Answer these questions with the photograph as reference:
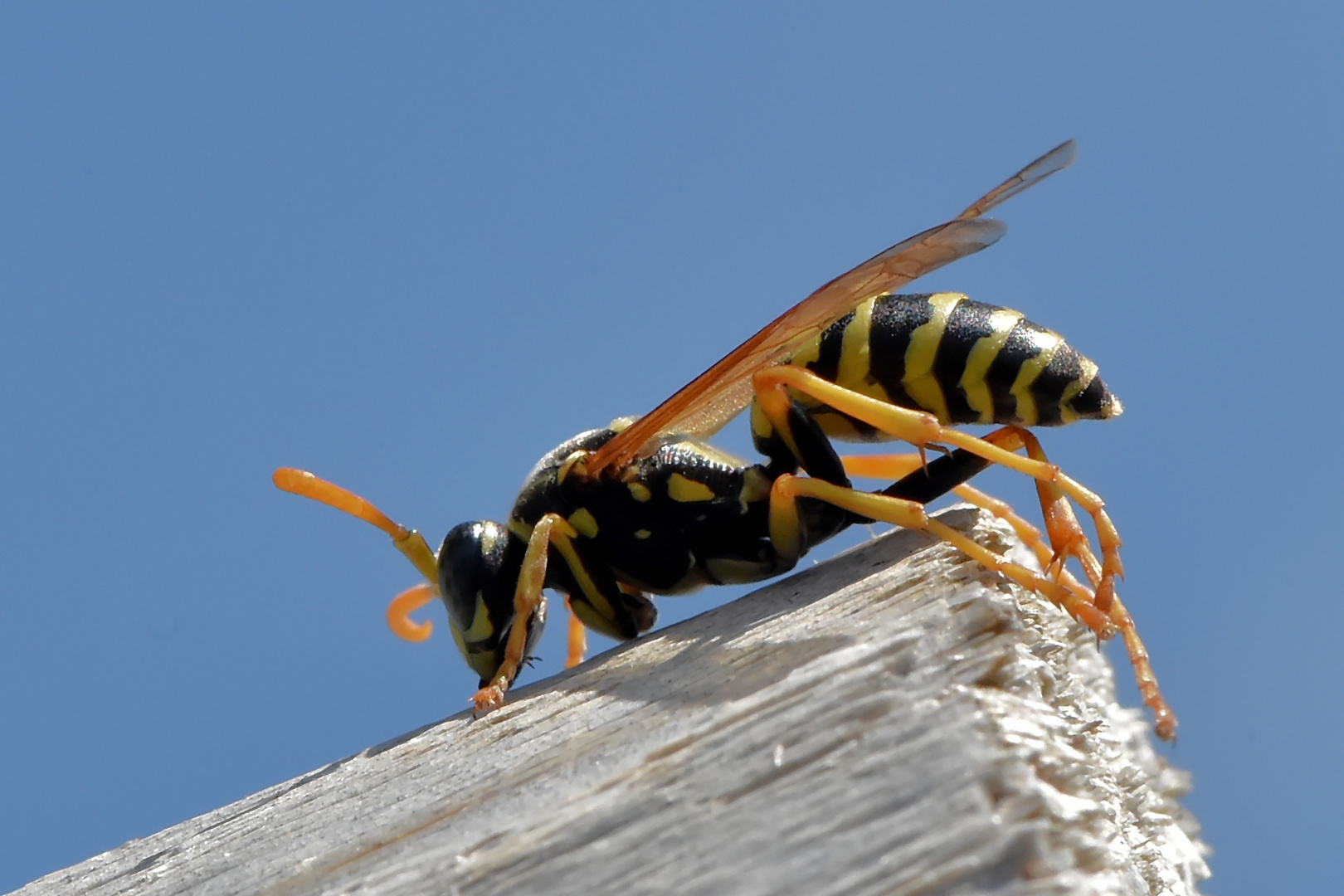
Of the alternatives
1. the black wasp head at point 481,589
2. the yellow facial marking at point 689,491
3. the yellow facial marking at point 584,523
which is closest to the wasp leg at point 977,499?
the yellow facial marking at point 689,491

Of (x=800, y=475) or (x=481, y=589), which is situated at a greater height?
(x=481, y=589)

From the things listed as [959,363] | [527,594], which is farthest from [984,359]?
[527,594]

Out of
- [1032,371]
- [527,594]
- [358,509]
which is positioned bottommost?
[1032,371]

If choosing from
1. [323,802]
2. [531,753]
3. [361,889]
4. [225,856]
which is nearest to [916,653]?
[531,753]

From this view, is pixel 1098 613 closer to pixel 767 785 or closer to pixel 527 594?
pixel 767 785

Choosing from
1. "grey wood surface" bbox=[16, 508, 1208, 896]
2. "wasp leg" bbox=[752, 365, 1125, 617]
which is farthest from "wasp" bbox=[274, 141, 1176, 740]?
"grey wood surface" bbox=[16, 508, 1208, 896]

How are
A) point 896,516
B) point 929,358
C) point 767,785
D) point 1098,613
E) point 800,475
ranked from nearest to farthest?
point 767,785
point 1098,613
point 896,516
point 929,358
point 800,475
